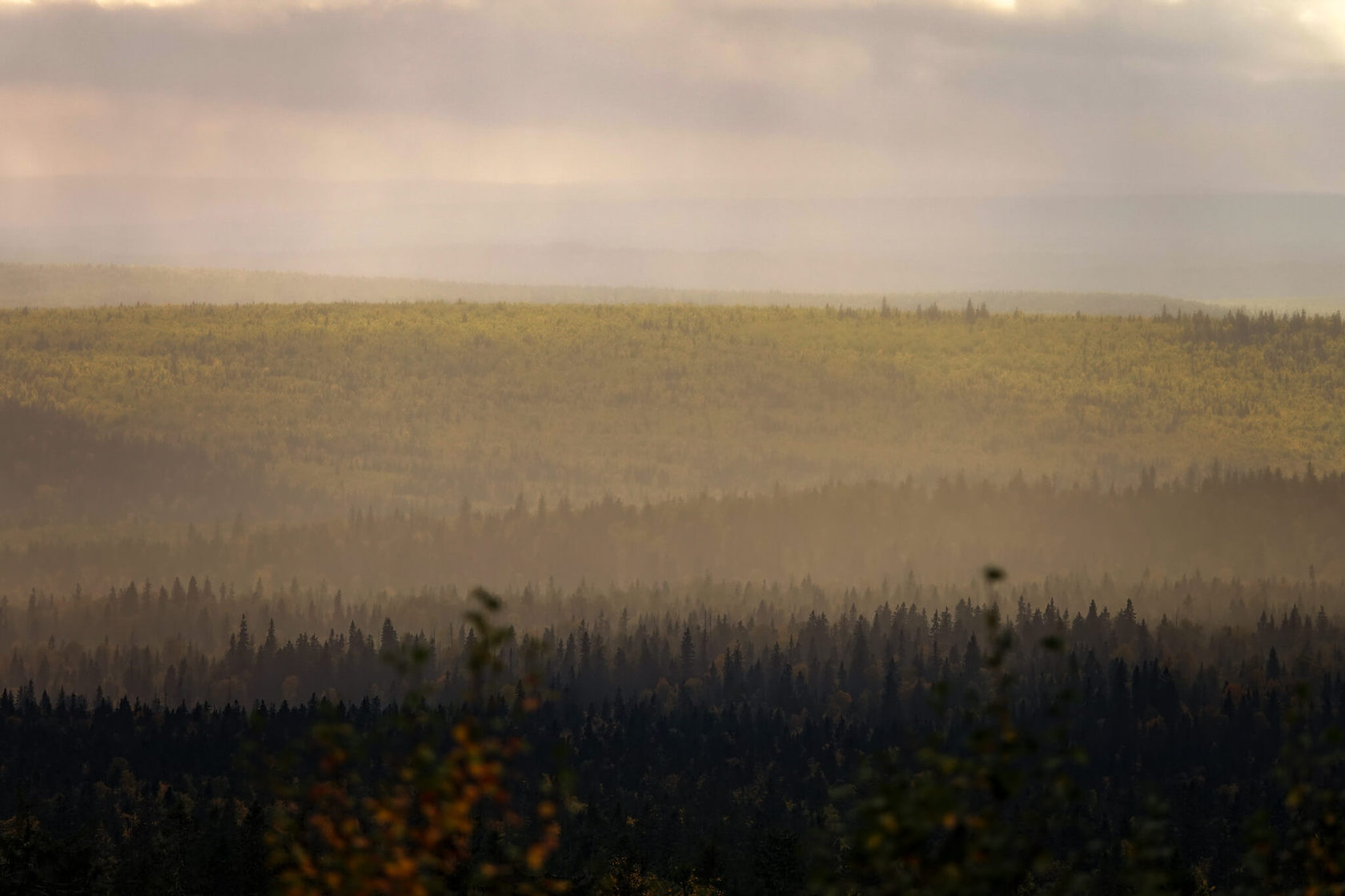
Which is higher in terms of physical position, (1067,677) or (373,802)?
(1067,677)

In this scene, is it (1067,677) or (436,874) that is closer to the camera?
(1067,677)

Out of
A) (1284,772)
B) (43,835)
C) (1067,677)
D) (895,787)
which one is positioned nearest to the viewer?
(895,787)

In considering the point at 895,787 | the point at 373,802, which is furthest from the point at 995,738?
the point at 373,802

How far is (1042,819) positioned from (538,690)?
31.4 feet

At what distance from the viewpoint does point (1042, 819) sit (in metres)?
30.8

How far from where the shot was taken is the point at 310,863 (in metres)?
31.3

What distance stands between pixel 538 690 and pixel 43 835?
188 m

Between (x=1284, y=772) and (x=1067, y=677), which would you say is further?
(x=1284, y=772)

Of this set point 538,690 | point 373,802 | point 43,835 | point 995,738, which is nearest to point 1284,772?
point 995,738

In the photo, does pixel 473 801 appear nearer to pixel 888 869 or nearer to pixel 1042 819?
Answer: pixel 888 869

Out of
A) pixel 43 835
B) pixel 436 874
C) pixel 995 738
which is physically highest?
pixel 995 738

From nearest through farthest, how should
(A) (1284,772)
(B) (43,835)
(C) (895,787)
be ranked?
(C) (895,787) → (A) (1284,772) → (B) (43,835)

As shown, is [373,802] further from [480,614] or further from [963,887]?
[963,887]

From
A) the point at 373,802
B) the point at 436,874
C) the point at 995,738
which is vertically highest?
the point at 995,738
